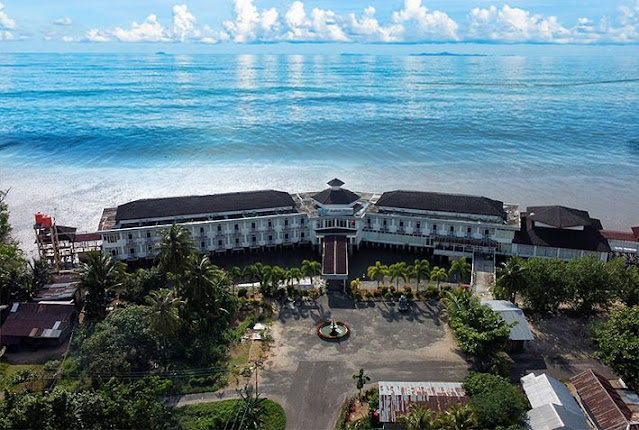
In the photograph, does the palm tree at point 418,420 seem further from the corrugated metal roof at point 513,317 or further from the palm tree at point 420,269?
the palm tree at point 420,269

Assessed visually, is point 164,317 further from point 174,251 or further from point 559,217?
point 559,217

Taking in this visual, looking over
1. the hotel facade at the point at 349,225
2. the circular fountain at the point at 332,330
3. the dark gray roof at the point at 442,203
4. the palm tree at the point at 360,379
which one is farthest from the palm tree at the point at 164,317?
the dark gray roof at the point at 442,203

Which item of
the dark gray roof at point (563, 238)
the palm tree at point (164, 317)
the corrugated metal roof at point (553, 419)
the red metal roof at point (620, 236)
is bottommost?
the corrugated metal roof at point (553, 419)

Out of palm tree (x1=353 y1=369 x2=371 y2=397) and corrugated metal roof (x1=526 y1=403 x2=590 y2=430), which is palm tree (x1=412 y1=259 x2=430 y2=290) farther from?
corrugated metal roof (x1=526 y1=403 x2=590 y2=430)

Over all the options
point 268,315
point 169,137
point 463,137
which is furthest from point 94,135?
point 268,315

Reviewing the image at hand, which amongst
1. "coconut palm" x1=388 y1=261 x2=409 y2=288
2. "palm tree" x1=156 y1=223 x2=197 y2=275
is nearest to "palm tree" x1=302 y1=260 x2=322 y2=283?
"coconut palm" x1=388 y1=261 x2=409 y2=288

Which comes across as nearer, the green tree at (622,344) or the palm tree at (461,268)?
the green tree at (622,344)

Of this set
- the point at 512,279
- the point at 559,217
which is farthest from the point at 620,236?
the point at 512,279
